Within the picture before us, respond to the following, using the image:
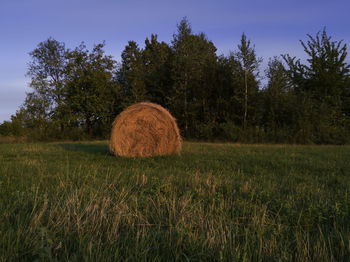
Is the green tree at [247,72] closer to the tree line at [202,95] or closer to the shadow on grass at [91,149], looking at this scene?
the tree line at [202,95]

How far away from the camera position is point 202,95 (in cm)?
2670

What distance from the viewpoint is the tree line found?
22281 millimetres

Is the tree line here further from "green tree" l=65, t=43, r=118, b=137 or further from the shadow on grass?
the shadow on grass

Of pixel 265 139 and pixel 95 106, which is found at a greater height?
pixel 95 106

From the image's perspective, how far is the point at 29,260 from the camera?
198cm

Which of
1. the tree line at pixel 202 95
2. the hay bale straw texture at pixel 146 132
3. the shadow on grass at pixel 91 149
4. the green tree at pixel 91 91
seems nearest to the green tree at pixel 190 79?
the tree line at pixel 202 95

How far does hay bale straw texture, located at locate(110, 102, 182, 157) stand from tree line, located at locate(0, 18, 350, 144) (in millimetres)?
10880

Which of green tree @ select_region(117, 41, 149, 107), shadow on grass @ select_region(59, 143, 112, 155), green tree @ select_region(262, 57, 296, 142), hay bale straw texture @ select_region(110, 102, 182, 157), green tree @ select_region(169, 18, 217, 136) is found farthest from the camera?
green tree @ select_region(117, 41, 149, 107)

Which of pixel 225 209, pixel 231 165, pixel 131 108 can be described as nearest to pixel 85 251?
pixel 225 209

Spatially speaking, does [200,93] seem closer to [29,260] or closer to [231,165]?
[231,165]

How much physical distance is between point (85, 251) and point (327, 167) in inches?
286

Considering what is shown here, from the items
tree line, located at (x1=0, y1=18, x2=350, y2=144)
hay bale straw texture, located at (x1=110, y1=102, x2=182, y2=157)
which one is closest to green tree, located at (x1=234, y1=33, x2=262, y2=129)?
tree line, located at (x1=0, y1=18, x2=350, y2=144)

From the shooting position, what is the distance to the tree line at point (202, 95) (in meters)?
22.3

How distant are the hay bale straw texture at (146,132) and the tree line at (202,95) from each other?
1088 cm
